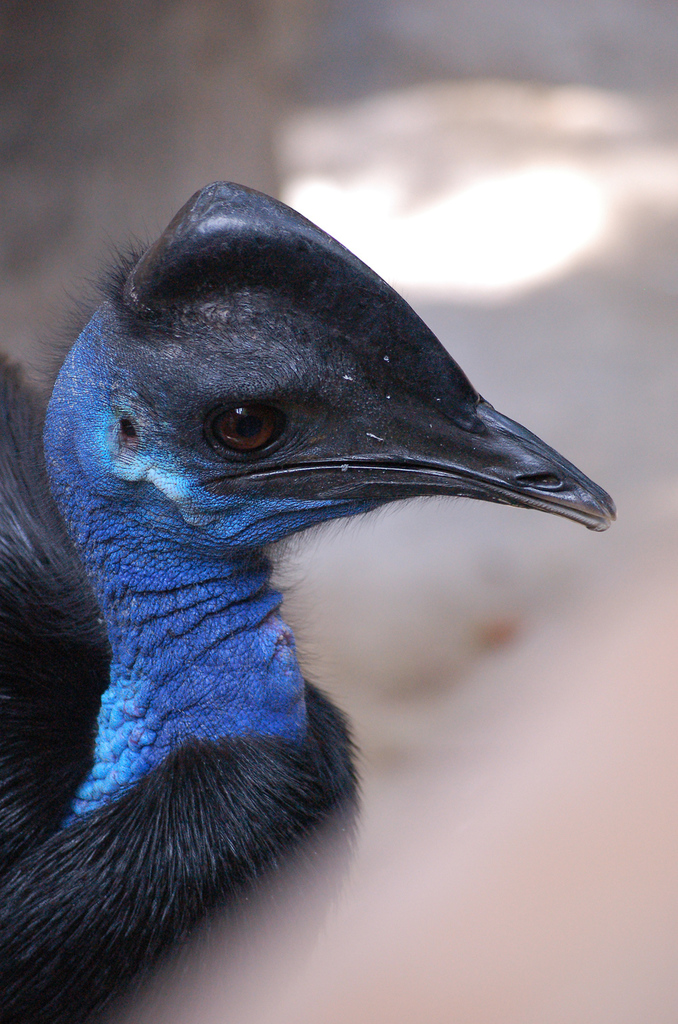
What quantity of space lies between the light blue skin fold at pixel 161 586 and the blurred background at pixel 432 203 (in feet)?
3.47

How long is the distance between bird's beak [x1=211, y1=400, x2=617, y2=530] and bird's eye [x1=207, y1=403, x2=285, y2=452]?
1.2 inches

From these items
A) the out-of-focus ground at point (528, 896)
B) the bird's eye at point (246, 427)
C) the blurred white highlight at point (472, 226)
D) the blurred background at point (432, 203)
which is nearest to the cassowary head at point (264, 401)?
the bird's eye at point (246, 427)

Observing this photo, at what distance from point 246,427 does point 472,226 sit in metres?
1.97

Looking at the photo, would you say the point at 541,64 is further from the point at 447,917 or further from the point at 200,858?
the point at 447,917

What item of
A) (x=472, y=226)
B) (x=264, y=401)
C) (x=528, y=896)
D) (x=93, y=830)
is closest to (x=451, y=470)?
(x=264, y=401)

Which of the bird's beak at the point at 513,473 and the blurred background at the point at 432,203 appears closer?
the bird's beak at the point at 513,473

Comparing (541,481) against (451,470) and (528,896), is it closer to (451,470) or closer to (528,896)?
(451,470)

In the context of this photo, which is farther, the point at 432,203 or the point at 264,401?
the point at 432,203

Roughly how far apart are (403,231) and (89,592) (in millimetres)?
1861

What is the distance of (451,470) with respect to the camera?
1085 millimetres

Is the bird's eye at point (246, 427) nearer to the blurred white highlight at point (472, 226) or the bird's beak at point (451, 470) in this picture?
the bird's beak at point (451, 470)

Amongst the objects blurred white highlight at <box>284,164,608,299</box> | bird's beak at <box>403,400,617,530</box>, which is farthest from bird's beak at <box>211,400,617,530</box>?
blurred white highlight at <box>284,164,608,299</box>

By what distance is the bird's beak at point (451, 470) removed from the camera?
1.07 m

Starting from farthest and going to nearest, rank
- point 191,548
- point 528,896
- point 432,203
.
→ point 432,203, point 191,548, point 528,896
